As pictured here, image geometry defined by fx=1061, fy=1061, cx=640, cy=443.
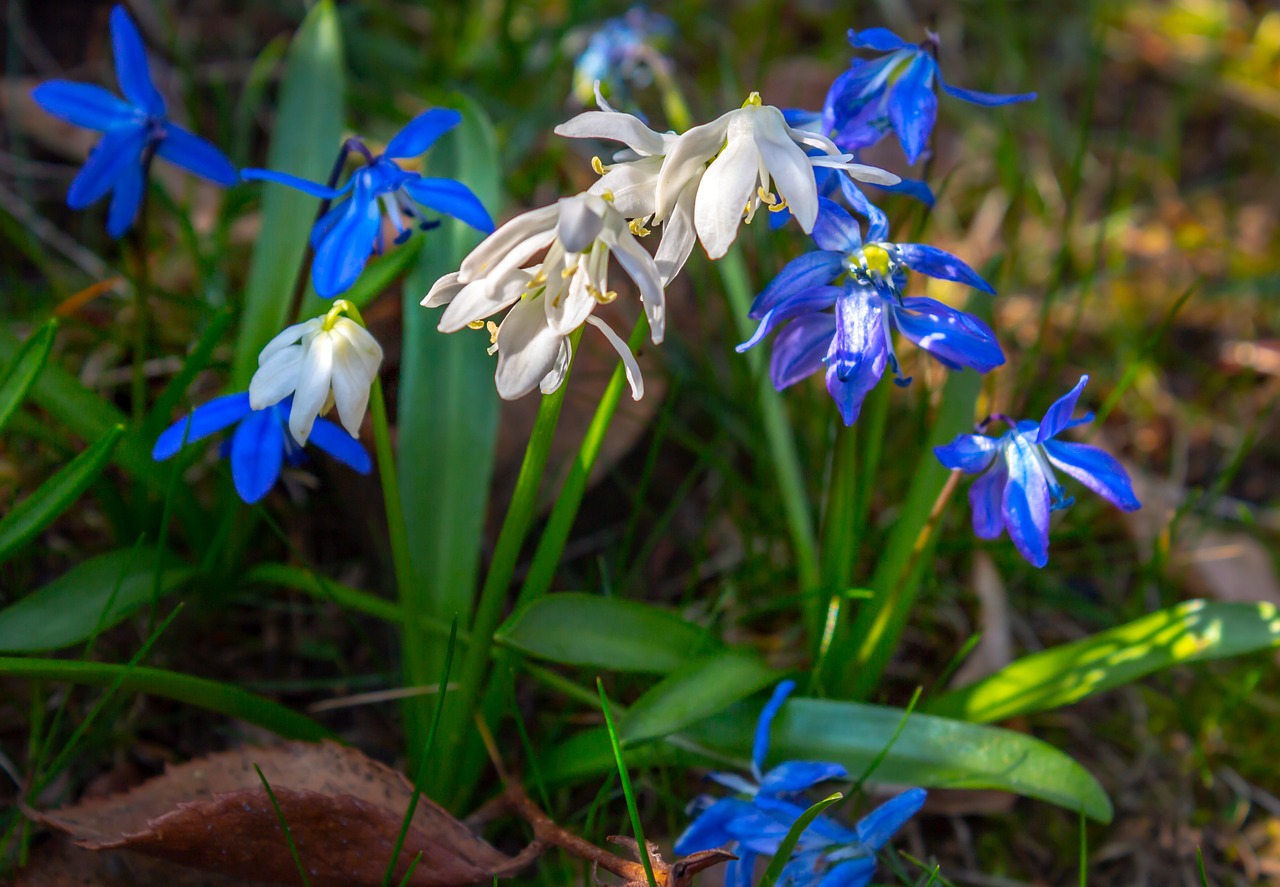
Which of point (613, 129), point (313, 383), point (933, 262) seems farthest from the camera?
point (933, 262)

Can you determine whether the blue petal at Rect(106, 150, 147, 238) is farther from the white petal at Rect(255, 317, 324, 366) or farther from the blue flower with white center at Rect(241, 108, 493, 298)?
the white petal at Rect(255, 317, 324, 366)

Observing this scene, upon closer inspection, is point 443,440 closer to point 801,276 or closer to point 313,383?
point 313,383

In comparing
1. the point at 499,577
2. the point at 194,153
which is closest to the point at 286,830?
the point at 499,577

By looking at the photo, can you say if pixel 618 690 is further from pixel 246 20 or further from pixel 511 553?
pixel 246 20

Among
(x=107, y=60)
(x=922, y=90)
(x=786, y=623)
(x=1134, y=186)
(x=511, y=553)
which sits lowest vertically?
(x=786, y=623)

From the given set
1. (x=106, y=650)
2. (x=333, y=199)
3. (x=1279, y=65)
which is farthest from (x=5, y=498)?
(x=1279, y=65)

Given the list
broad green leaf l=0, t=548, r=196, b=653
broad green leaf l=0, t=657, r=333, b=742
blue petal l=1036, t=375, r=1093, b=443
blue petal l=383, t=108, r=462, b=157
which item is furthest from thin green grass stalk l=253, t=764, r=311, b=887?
blue petal l=1036, t=375, r=1093, b=443
